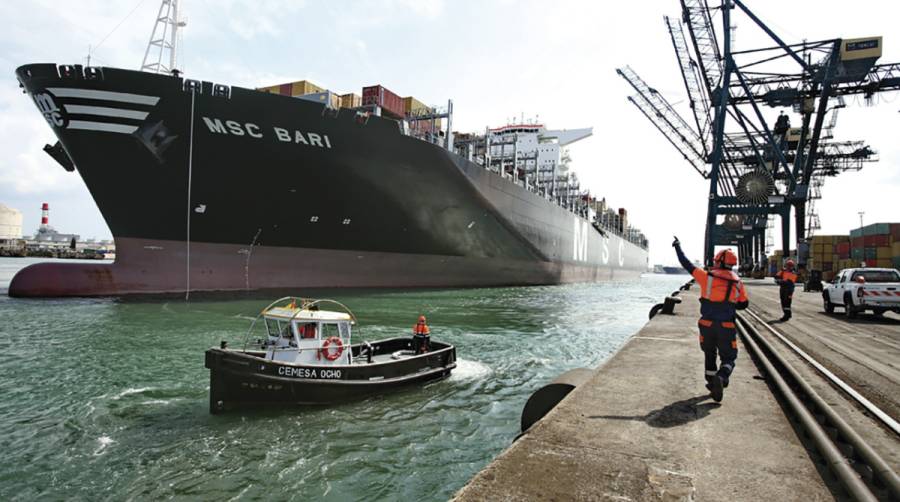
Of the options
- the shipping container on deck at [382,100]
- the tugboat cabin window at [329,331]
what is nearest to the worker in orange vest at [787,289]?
the tugboat cabin window at [329,331]

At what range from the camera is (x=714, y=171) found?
36.3 metres

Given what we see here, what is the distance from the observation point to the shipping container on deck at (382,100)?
28078 millimetres

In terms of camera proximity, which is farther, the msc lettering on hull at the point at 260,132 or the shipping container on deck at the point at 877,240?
the shipping container on deck at the point at 877,240

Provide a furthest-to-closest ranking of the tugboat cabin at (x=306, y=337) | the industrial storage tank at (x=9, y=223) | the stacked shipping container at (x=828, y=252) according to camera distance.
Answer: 1. the industrial storage tank at (x=9, y=223)
2. the stacked shipping container at (x=828, y=252)
3. the tugboat cabin at (x=306, y=337)

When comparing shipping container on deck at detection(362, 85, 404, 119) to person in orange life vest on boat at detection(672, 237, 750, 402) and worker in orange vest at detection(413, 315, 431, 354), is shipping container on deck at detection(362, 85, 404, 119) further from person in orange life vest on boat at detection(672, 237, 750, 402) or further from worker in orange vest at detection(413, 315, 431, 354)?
person in orange life vest on boat at detection(672, 237, 750, 402)

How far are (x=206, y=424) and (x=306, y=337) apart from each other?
7.21ft

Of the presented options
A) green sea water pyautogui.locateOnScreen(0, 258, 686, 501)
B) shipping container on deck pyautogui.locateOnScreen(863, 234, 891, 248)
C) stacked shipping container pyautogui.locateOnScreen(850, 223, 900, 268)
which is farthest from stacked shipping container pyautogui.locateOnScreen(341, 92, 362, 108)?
shipping container on deck pyautogui.locateOnScreen(863, 234, 891, 248)

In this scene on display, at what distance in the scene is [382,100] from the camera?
92.3 feet

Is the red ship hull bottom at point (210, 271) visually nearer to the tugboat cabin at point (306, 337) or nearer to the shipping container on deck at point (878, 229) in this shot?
the tugboat cabin at point (306, 337)

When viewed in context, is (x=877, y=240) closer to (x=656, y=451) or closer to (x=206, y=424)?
(x=656, y=451)

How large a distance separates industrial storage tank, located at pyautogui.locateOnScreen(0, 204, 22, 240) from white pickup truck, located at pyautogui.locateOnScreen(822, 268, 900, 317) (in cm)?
16974

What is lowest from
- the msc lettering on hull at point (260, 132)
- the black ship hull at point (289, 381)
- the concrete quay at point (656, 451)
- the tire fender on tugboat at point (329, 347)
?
the black ship hull at point (289, 381)

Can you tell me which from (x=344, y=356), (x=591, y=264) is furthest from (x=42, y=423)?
(x=591, y=264)

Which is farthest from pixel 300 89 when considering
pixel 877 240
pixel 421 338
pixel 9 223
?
pixel 9 223
